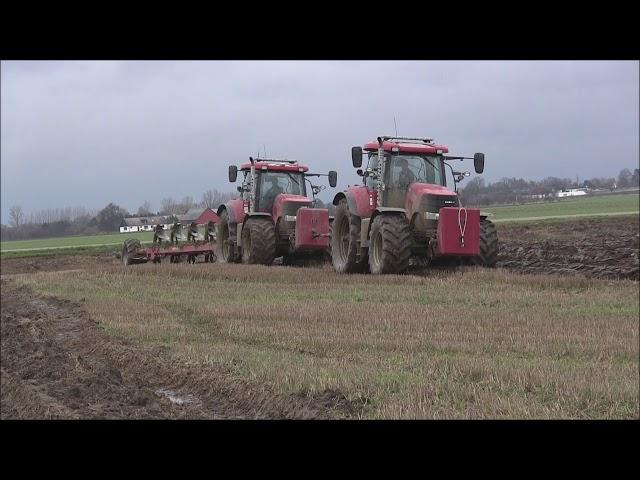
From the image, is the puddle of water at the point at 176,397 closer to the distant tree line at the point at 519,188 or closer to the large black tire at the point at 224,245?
the distant tree line at the point at 519,188

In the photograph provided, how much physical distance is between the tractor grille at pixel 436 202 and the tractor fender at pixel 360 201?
1.28 m

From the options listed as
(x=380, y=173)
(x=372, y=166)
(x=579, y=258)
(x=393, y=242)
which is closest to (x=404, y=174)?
(x=380, y=173)

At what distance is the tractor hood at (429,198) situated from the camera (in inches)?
612

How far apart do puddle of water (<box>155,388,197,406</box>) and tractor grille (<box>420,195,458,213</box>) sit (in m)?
9.18

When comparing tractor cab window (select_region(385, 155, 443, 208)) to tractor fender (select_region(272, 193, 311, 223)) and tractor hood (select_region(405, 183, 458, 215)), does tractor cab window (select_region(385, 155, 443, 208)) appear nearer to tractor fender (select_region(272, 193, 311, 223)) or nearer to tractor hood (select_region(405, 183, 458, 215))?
tractor hood (select_region(405, 183, 458, 215))

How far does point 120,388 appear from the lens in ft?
24.7

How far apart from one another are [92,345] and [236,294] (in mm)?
5062

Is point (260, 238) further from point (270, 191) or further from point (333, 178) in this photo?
point (333, 178)

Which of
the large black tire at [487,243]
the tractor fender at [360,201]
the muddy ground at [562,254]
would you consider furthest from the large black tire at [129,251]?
the large black tire at [487,243]

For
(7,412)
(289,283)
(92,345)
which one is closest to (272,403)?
(7,412)

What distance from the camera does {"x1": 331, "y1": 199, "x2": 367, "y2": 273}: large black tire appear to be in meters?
17.4

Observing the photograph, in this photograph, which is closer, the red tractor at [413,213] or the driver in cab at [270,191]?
the red tractor at [413,213]

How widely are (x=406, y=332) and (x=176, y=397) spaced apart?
140 inches
